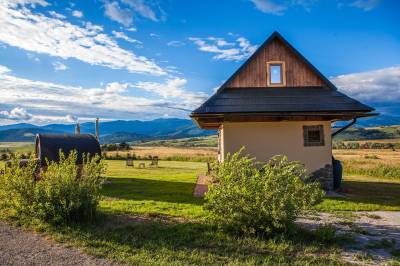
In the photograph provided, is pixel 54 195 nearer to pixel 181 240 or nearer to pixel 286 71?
pixel 181 240

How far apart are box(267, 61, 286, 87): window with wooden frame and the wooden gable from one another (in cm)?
15

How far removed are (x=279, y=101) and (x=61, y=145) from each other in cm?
1133

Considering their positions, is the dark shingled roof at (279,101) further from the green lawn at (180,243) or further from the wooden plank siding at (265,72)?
the green lawn at (180,243)

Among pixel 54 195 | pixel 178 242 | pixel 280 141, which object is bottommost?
pixel 178 242

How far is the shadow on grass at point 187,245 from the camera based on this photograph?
614 cm

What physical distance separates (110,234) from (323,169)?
1033 centimetres

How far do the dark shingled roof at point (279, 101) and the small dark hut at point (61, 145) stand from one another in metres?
7.74

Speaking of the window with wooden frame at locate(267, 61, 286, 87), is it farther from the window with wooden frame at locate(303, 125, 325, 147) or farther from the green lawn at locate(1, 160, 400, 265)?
the green lawn at locate(1, 160, 400, 265)

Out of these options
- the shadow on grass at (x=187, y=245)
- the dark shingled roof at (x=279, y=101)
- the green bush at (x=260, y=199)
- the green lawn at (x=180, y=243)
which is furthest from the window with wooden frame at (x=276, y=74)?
the shadow on grass at (x=187, y=245)

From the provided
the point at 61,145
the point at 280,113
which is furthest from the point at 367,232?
the point at 61,145

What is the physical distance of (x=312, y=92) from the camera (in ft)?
51.9

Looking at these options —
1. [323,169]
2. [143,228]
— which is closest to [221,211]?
[143,228]

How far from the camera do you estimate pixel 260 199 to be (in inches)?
290

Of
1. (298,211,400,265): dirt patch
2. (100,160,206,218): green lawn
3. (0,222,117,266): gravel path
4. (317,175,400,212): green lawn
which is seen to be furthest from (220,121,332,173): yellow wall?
(0,222,117,266): gravel path
